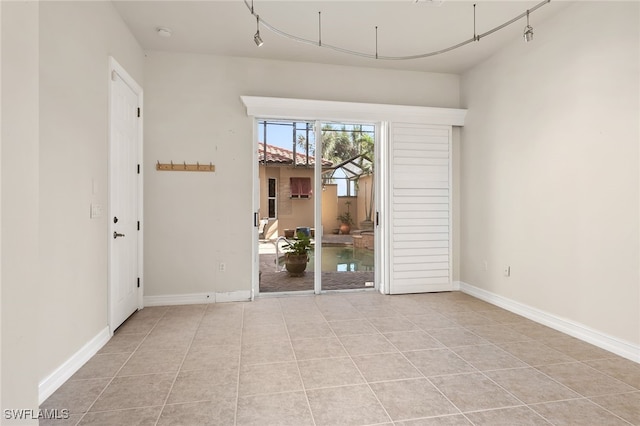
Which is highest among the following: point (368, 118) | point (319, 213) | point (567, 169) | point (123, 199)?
point (368, 118)

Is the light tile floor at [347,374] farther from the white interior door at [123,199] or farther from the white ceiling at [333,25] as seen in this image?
the white ceiling at [333,25]

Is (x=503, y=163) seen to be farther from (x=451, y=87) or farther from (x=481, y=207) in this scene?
(x=451, y=87)

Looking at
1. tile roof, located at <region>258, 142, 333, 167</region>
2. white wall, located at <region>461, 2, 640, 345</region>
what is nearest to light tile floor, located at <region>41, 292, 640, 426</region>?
white wall, located at <region>461, 2, 640, 345</region>

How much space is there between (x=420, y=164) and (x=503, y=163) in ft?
3.22

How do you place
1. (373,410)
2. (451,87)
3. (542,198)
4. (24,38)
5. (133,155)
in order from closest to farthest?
(24,38)
(373,410)
(542,198)
(133,155)
(451,87)

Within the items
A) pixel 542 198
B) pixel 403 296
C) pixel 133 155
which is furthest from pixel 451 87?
pixel 133 155

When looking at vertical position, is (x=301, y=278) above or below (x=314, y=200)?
below

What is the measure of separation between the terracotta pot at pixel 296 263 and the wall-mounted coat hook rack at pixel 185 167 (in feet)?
4.94

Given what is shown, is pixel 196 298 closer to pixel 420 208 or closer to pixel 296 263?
pixel 296 263

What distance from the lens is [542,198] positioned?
334 cm

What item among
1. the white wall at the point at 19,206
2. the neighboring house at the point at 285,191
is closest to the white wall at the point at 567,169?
the neighboring house at the point at 285,191

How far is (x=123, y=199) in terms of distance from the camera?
10.8 feet

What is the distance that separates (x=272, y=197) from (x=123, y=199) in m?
1.67

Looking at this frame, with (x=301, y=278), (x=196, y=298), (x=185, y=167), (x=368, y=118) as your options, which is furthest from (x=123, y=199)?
(x=368, y=118)
